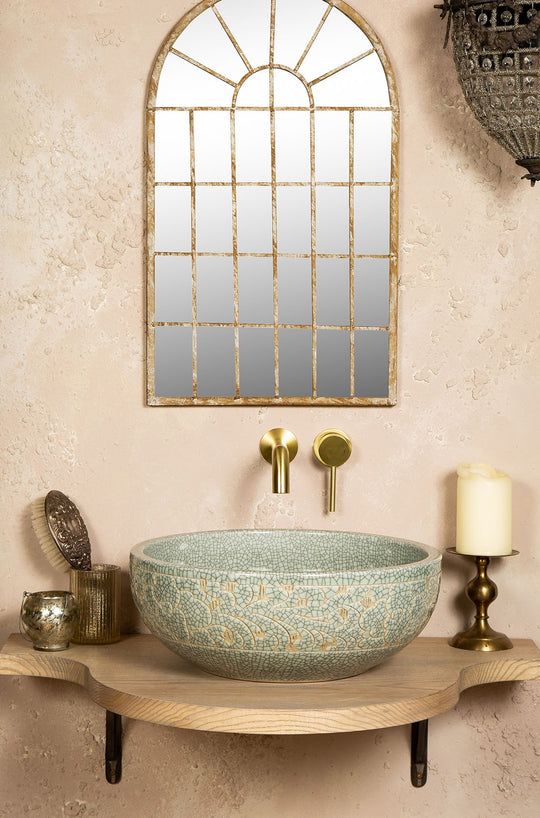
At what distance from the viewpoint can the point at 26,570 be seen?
176 centimetres

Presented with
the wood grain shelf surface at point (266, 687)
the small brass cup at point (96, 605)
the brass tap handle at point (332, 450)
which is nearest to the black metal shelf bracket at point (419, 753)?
the wood grain shelf surface at point (266, 687)

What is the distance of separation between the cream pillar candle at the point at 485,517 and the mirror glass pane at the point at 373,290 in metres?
0.30

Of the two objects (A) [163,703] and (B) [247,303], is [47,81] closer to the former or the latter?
(B) [247,303]

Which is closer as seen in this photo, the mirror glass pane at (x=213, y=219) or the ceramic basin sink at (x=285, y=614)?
the ceramic basin sink at (x=285, y=614)

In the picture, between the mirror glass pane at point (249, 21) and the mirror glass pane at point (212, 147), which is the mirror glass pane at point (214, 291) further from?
the mirror glass pane at point (249, 21)

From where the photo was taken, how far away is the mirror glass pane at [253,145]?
1.72 metres

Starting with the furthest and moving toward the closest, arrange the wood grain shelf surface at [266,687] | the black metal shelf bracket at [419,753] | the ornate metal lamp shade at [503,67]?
the black metal shelf bracket at [419,753], the ornate metal lamp shade at [503,67], the wood grain shelf surface at [266,687]

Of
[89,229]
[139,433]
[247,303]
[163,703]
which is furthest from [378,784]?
[89,229]

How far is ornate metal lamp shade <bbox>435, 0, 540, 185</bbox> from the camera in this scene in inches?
60.7

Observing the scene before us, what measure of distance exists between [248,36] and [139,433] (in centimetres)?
68

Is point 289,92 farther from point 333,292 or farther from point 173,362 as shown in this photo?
point 173,362

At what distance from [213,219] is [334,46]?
→ 34 centimetres

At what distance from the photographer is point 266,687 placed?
4.50ft

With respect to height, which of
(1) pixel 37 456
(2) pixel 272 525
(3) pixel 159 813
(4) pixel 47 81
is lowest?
(3) pixel 159 813
